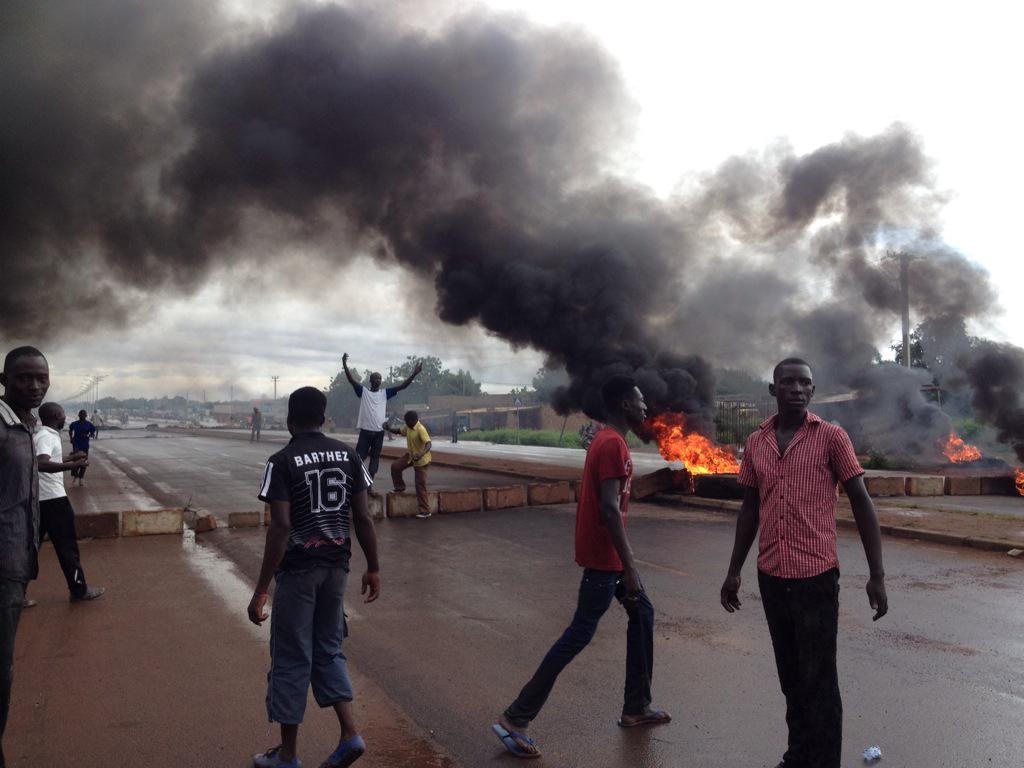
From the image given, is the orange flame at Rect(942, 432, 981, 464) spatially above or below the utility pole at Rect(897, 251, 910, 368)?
below

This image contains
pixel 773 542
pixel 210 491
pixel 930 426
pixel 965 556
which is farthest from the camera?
pixel 930 426

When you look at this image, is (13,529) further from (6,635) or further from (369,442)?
(369,442)

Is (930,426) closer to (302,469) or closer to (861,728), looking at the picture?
(861,728)

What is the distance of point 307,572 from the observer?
295 centimetres

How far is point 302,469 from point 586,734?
176 centimetres

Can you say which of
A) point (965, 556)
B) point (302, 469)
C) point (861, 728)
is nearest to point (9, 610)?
point (302, 469)

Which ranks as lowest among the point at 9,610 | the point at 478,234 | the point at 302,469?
the point at 9,610

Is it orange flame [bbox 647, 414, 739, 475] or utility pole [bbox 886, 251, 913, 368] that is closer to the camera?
orange flame [bbox 647, 414, 739, 475]

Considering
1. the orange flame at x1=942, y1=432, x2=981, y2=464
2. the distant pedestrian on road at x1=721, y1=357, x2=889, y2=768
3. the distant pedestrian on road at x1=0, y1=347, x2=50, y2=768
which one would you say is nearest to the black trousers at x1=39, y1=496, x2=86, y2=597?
the distant pedestrian on road at x1=0, y1=347, x2=50, y2=768

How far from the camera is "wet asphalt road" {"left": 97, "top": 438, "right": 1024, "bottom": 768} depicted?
3295 mm

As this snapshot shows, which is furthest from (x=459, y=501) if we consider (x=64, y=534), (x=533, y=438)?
(x=533, y=438)

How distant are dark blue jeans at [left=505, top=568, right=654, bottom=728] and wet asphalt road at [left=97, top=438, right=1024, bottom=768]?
6.6 inches

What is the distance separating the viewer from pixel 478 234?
20.0 meters

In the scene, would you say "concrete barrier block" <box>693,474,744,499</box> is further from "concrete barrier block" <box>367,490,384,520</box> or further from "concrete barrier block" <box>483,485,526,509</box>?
"concrete barrier block" <box>367,490,384,520</box>
